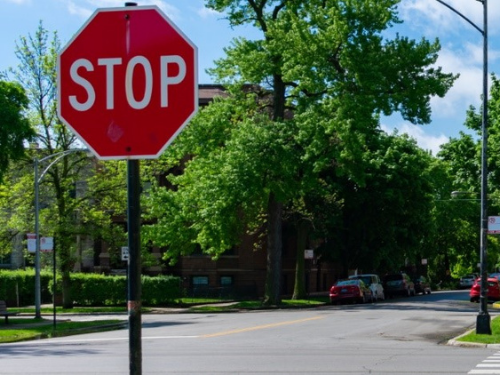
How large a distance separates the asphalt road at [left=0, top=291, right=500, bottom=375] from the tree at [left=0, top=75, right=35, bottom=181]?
836cm

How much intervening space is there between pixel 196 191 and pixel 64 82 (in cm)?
3918

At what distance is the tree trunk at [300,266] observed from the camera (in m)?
51.6

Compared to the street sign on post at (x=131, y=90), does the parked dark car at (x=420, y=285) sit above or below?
below

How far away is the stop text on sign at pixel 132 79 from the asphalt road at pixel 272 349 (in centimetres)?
694

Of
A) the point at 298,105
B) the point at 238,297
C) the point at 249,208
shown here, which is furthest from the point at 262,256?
the point at 298,105

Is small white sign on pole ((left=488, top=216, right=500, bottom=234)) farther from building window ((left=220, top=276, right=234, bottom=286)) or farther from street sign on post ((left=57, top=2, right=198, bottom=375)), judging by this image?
building window ((left=220, top=276, right=234, bottom=286))

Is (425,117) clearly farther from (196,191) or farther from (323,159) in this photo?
(196,191)

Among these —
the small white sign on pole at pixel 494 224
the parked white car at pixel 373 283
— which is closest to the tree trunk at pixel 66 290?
the parked white car at pixel 373 283

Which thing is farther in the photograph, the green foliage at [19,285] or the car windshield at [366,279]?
the car windshield at [366,279]

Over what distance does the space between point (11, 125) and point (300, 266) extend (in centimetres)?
2349

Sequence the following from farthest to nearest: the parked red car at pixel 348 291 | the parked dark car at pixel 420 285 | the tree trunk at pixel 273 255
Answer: the parked dark car at pixel 420 285, the parked red car at pixel 348 291, the tree trunk at pixel 273 255

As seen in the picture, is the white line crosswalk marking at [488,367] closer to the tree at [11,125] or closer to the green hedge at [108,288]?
the tree at [11,125]

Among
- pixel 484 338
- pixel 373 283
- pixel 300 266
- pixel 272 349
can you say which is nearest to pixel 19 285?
pixel 300 266

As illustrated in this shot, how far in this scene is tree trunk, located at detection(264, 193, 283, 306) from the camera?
44.2 meters
